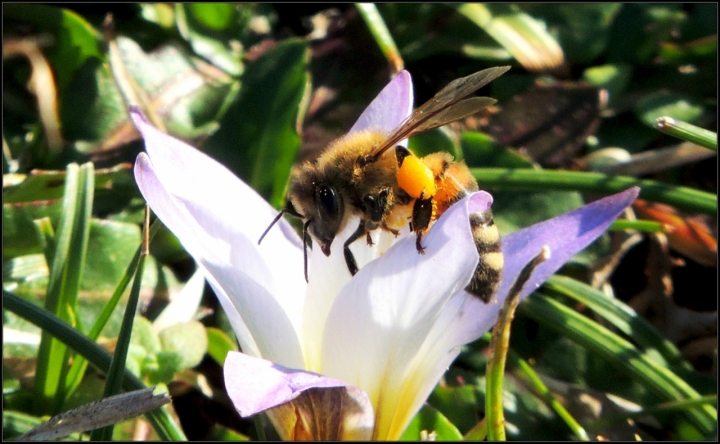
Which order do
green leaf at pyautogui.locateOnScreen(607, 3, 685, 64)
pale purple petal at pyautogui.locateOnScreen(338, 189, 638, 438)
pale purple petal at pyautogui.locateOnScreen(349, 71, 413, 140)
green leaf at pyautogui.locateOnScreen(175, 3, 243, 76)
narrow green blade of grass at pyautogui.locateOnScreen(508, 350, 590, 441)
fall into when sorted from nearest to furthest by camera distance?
pale purple petal at pyautogui.locateOnScreen(338, 189, 638, 438) < pale purple petal at pyautogui.locateOnScreen(349, 71, 413, 140) < narrow green blade of grass at pyautogui.locateOnScreen(508, 350, 590, 441) < green leaf at pyautogui.locateOnScreen(175, 3, 243, 76) < green leaf at pyautogui.locateOnScreen(607, 3, 685, 64)

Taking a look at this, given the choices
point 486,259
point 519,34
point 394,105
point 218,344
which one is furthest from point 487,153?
point 486,259

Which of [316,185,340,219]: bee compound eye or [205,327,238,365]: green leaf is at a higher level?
[316,185,340,219]: bee compound eye

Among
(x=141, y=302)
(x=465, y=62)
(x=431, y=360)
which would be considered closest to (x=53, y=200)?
(x=141, y=302)

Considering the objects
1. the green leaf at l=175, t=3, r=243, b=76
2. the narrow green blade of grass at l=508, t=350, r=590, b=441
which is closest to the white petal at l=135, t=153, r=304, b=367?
the narrow green blade of grass at l=508, t=350, r=590, b=441

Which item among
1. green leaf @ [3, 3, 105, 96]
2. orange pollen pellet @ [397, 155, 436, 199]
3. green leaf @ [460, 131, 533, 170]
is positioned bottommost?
green leaf @ [460, 131, 533, 170]

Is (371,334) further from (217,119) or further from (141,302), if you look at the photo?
(217,119)

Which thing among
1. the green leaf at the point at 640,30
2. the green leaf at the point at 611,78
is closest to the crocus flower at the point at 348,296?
the green leaf at the point at 611,78

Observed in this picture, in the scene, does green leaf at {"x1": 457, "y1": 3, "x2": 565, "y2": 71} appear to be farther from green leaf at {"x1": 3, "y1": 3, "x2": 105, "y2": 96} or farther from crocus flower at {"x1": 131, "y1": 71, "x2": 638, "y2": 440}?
crocus flower at {"x1": 131, "y1": 71, "x2": 638, "y2": 440}
